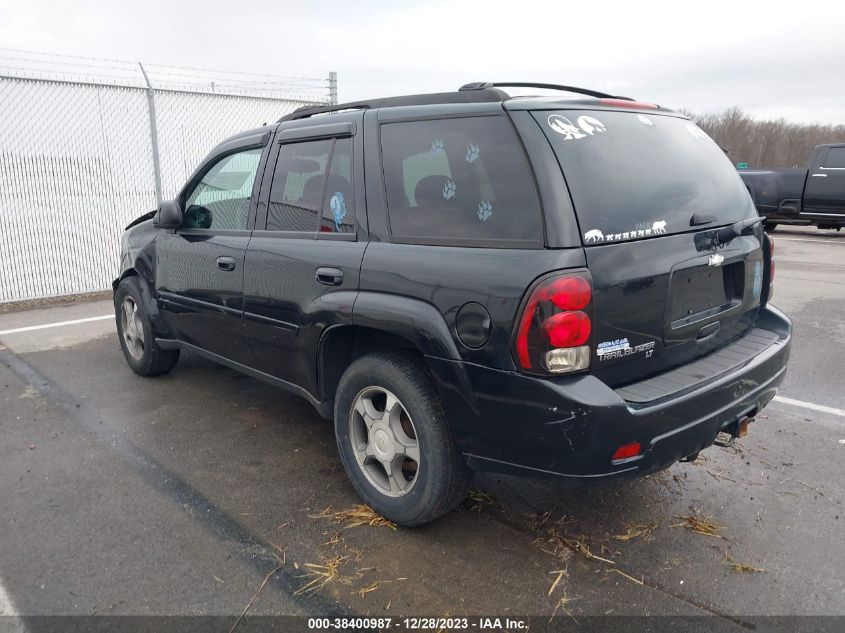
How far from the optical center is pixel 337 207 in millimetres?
3229

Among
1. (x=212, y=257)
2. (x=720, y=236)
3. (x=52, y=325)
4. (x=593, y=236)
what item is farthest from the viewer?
(x=52, y=325)

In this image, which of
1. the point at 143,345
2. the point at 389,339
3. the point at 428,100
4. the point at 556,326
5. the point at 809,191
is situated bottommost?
the point at 143,345

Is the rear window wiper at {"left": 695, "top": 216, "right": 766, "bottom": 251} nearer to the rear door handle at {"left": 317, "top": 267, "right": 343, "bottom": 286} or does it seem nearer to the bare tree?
the rear door handle at {"left": 317, "top": 267, "right": 343, "bottom": 286}

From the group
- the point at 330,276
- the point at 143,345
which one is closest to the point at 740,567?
the point at 330,276

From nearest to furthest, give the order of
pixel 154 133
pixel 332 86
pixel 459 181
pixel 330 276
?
pixel 459 181
pixel 330 276
pixel 154 133
pixel 332 86

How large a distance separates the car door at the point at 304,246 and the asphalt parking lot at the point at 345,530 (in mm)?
694

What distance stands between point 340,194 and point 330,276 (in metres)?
0.44

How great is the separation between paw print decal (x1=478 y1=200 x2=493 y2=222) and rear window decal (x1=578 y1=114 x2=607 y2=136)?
20.3 inches

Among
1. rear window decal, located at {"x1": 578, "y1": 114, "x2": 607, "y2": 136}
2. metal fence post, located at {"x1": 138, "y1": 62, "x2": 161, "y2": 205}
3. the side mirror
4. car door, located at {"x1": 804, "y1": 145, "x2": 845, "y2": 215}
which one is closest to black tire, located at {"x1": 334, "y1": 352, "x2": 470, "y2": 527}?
rear window decal, located at {"x1": 578, "y1": 114, "x2": 607, "y2": 136}

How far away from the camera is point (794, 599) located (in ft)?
8.23

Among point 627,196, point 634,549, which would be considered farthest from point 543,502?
point 627,196

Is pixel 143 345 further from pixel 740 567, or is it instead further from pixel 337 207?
pixel 740 567

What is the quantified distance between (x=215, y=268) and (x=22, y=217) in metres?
5.80

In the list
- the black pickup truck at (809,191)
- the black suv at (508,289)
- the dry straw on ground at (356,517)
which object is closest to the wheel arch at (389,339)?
the black suv at (508,289)
